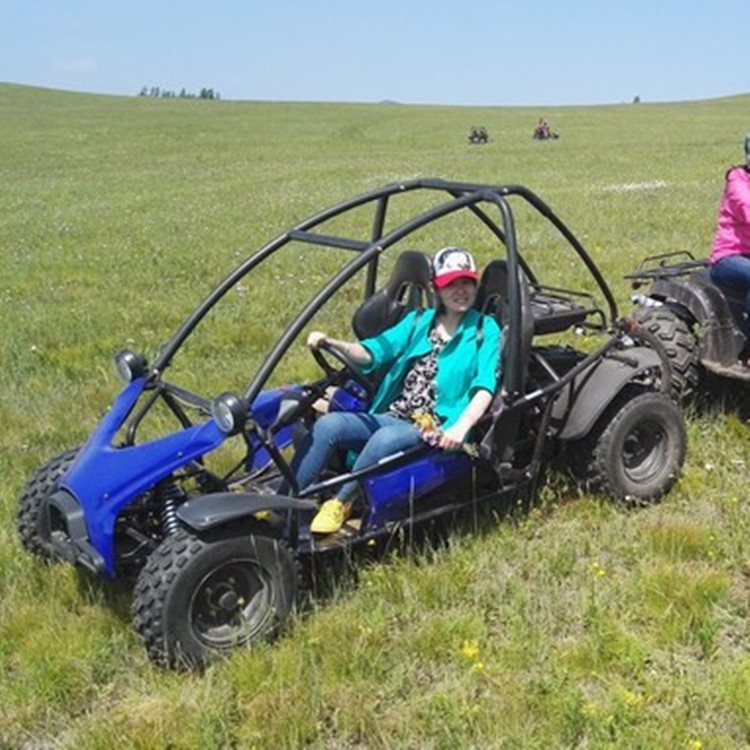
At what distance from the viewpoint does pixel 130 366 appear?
476cm

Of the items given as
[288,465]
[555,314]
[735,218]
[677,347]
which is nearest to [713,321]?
[677,347]

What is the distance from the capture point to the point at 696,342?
21.3 ft

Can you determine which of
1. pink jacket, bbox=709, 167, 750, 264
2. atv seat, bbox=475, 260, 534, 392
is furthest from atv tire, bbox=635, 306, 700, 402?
atv seat, bbox=475, 260, 534, 392

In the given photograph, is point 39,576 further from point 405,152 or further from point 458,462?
point 405,152

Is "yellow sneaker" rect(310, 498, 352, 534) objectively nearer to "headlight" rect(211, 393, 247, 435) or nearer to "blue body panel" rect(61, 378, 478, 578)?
"blue body panel" rect(61, 378, 478, 578)

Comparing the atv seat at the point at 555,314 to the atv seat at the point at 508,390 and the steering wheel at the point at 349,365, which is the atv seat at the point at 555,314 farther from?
the steering wheel at the point at 349,365

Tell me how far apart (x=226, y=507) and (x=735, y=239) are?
4004 mm

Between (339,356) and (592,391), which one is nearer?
(339,356)

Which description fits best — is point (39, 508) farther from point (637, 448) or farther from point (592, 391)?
point (637, 448)

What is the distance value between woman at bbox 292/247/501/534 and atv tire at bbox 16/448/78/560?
119 cm

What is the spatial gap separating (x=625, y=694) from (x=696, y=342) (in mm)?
3487

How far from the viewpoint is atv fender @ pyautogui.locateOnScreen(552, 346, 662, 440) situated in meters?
5.09

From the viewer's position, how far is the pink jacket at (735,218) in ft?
19.9

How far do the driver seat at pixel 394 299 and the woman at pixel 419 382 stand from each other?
0.42 ft
